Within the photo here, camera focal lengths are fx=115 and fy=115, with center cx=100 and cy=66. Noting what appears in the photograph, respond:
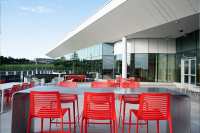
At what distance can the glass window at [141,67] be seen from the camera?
1142 cm

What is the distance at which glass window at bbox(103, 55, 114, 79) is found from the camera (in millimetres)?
13156

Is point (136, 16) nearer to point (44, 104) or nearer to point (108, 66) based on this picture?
point (108, 66)

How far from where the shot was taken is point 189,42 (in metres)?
9.58

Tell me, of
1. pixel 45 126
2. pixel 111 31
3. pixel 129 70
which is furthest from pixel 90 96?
pixel 129 70

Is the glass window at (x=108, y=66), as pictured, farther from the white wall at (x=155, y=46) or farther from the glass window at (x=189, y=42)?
the glass window at (x=189, y=42)

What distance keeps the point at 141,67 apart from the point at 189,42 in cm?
437

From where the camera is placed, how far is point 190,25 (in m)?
8.02

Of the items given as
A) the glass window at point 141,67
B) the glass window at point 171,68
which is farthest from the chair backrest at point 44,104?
the glass window at point 171,68

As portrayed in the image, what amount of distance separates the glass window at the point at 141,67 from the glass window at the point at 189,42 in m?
3.25

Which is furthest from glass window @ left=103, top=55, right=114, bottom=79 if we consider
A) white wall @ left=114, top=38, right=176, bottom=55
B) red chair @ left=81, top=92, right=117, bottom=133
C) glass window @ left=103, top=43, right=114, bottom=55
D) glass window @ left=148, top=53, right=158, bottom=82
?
red chair @ left=81, top=92, right=117, bottom=133

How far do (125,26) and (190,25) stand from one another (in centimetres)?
445

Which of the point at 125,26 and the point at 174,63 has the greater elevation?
the point at 125,26

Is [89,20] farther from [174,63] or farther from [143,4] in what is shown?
[174,63]

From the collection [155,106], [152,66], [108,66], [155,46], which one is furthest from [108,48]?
[155,106]
